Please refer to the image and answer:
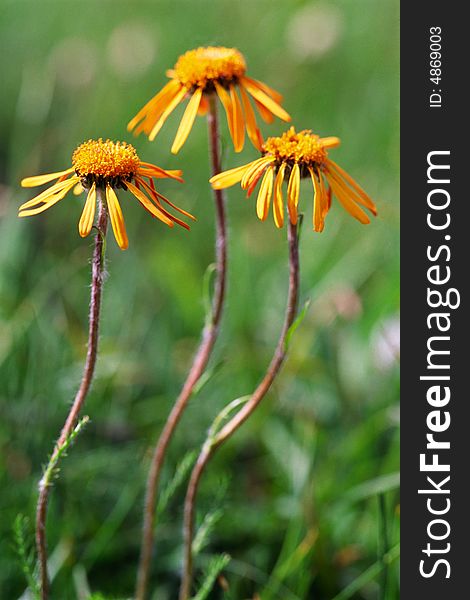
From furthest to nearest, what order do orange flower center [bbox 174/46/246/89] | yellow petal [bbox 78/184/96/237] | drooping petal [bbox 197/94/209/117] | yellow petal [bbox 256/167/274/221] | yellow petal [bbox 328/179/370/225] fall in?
drooping petal [bbox 197/94/209/117], orange flower center [bbox 174/46/246/89], yellow petal [bbox 328/179/370/225], yellow petal [bbox 256/167/274/221], yellow petal [bbox 78/184/96/237]

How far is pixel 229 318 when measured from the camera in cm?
316

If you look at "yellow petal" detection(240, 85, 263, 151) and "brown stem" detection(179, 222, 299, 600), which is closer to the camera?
"brown stem" detection(179, 222, 299, 600)

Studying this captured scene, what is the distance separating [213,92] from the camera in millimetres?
1719

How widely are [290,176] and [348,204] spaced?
0.14 m

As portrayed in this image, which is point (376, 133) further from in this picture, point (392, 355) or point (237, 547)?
point (237, 547)

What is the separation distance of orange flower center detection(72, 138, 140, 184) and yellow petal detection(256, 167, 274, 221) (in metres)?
0.23

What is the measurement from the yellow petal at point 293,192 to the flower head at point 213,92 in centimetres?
18

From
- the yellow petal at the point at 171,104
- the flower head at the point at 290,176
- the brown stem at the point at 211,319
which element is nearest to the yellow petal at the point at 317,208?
the flower head at the point at 290,176

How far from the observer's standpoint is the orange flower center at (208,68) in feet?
5.53

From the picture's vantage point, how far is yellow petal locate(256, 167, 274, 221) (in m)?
1.46

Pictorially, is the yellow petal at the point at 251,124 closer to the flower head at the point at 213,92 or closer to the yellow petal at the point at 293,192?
the flower head at the point at 213,92

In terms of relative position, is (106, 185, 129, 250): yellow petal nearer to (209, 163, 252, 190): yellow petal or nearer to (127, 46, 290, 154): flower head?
(209, 163, 252, 190): yellow petal

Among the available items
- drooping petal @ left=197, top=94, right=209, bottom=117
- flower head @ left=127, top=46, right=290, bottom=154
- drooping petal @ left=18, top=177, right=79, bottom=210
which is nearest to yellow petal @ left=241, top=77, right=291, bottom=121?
flower head @ left=127, top=46, right=290, bottom=154

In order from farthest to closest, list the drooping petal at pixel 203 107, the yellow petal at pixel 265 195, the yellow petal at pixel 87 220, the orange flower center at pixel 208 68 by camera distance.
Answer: the drooping petal at pixel 203 107, the orange flower center at pixel 208 68, the yellow petal at pixel 265 195, the yellow petal at pixel 87 220
